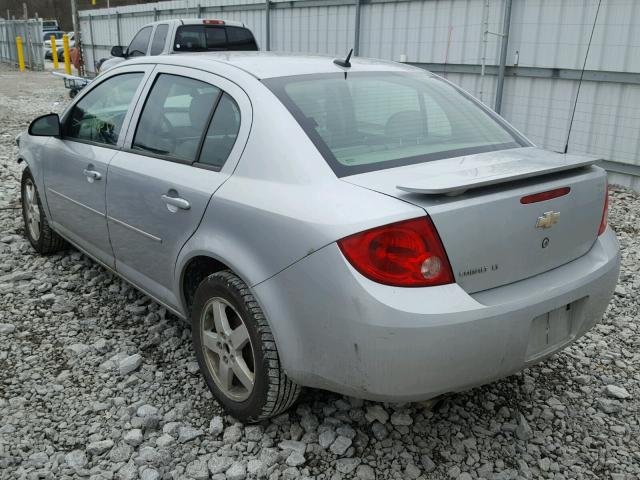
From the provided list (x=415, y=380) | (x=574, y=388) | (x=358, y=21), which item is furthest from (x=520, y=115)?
(x=415, y=380)

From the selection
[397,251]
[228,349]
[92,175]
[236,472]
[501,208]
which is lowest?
[236,472]

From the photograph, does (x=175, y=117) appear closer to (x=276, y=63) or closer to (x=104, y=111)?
(x=276, y=63)

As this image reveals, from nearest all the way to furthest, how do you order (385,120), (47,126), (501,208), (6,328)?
(501,208) → (385,120) → (6,328) → (47,126)

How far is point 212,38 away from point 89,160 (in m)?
8.25

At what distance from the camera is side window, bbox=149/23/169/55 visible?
11.4 m

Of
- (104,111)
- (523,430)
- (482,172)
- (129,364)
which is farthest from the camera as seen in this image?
(104,111)

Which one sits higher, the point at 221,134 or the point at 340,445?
the point at 221,134

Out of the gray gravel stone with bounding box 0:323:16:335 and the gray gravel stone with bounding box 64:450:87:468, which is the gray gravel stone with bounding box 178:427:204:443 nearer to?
the gray gravel stone with bounding box 64:450:87:468

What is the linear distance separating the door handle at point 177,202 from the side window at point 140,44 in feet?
32.3

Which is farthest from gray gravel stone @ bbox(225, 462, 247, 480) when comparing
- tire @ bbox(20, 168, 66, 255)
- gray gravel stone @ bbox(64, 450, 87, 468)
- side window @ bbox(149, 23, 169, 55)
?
side window @ bbox(149, 23, 169, 55)

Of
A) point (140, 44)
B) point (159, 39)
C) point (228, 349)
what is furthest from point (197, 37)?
point (228, 349)

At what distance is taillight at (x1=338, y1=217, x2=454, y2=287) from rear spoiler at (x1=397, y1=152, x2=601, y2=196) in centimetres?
15

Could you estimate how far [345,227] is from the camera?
7.28ft

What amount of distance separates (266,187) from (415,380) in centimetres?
96
